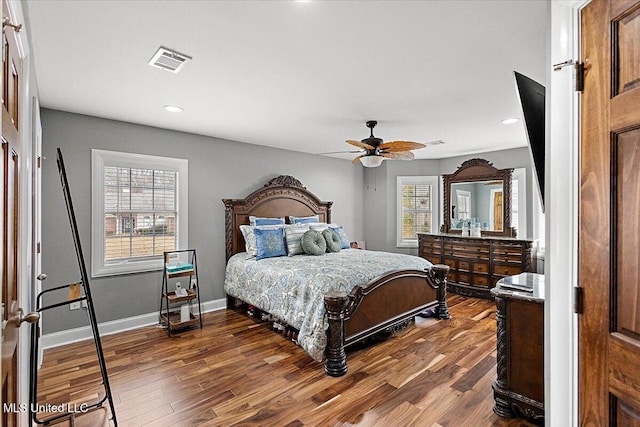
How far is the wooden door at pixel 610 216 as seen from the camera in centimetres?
99

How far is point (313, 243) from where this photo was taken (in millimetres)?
4309

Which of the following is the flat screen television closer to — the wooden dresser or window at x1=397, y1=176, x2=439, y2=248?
the wooden dresser

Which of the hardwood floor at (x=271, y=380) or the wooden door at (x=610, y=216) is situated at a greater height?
the wooden door at (x=610, y=216)

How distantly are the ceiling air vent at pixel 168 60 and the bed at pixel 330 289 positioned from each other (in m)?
2.10

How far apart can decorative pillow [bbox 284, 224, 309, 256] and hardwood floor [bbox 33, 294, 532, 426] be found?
107 cm

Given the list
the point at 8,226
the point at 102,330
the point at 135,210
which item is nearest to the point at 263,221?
the point at 135,210

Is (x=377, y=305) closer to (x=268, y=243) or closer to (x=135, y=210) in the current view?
(x=268, y=243)

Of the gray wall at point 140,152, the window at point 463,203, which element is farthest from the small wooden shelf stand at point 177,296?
the window at point 463,203

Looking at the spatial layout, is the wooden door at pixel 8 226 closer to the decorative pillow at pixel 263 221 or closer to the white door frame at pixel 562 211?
the white door frame at pixel 562 211

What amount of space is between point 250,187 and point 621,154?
441 centimetres

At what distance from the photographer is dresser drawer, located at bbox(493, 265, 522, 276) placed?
4871 millimetres

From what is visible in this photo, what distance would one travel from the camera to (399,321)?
355cm

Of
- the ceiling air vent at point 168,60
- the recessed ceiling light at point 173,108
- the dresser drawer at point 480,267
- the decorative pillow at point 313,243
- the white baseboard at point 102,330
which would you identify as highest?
the recessed ceiling light at point 173,108

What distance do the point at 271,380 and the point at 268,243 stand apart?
187 cm
